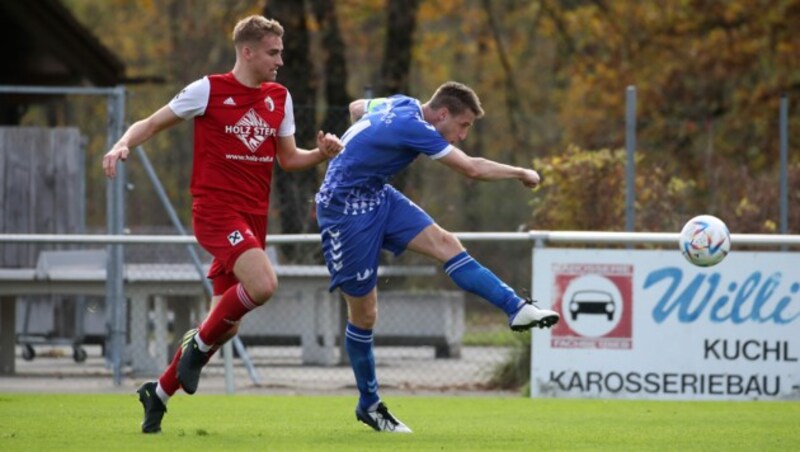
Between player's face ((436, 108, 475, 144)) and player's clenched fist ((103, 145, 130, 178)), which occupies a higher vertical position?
player's face ((436, 108, 475, 144))

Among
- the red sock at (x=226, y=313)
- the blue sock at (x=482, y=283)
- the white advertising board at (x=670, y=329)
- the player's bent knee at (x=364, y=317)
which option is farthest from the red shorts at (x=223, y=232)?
the white advertising board at (x=670, y=329)

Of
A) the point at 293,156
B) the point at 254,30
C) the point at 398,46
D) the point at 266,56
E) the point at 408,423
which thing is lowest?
the point at 408,423

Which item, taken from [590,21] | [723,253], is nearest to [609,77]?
[590,21]

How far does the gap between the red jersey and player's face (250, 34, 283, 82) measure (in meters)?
0.12

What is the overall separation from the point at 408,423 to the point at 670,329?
128 inches

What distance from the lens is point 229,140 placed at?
8.53m

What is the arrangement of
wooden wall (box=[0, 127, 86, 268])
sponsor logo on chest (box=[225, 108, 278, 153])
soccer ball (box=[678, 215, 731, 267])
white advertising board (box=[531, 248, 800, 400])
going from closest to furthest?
sponsor logo on chest (box=[225, 108, 278, 153]) < soccer ball (box=[678, 215, 731, 267]) < white advertising board (box=[531, 248, 800, 400]) < wooden wall (box=[0, 127, 86, 268])

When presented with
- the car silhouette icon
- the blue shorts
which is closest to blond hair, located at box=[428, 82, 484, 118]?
the blue shorts

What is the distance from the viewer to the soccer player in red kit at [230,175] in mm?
8375

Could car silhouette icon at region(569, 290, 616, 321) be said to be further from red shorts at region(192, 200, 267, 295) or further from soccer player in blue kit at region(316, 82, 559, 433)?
red shorts at region(192, 200, 267, 295)

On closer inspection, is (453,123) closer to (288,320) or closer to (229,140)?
(229,140)

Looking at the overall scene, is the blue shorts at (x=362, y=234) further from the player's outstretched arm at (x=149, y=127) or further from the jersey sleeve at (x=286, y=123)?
the player's outstretched arm at (x=149, y=127)

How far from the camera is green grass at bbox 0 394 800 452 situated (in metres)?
8.02

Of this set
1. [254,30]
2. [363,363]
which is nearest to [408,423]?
[363,363]
